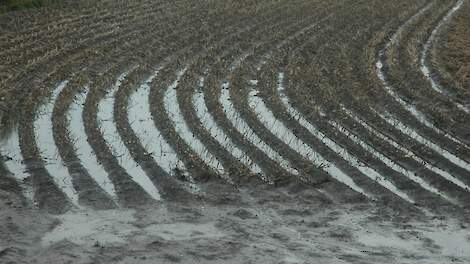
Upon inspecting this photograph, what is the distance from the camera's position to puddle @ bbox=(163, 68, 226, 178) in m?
11.1

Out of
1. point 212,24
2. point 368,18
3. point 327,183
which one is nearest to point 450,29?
point 368,18

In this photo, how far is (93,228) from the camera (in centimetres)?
872

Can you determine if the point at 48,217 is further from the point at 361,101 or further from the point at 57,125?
the point at 361,101

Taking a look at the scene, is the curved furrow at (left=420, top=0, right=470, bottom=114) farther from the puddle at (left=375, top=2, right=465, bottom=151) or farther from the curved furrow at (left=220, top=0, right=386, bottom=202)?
the curved furrow at (left=220, top=0, right=386, bottom=202)

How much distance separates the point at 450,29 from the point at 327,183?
1400 centimetres

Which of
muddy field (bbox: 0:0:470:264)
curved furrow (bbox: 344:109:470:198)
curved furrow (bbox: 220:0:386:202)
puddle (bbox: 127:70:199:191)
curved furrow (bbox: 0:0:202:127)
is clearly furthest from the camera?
curved furrow (bbox: 0:0:202:127)

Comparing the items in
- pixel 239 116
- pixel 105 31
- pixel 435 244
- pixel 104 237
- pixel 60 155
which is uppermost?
pixel 105 31

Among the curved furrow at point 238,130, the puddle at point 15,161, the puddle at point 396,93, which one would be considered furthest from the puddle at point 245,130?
the puddle at point 15,161

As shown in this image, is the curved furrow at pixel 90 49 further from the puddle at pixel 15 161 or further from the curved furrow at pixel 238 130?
the curved furrow at pixel 238 130

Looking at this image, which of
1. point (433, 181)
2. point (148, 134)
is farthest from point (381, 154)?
point (148, 134)

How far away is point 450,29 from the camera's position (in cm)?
2258

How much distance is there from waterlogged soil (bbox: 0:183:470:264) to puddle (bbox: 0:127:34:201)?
0.39m

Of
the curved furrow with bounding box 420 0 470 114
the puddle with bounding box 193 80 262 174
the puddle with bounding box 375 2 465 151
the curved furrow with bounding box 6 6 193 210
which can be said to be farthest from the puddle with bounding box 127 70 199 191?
the curved furrow with bounding box 420 0 470 114

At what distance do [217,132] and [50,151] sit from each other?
2.97m
